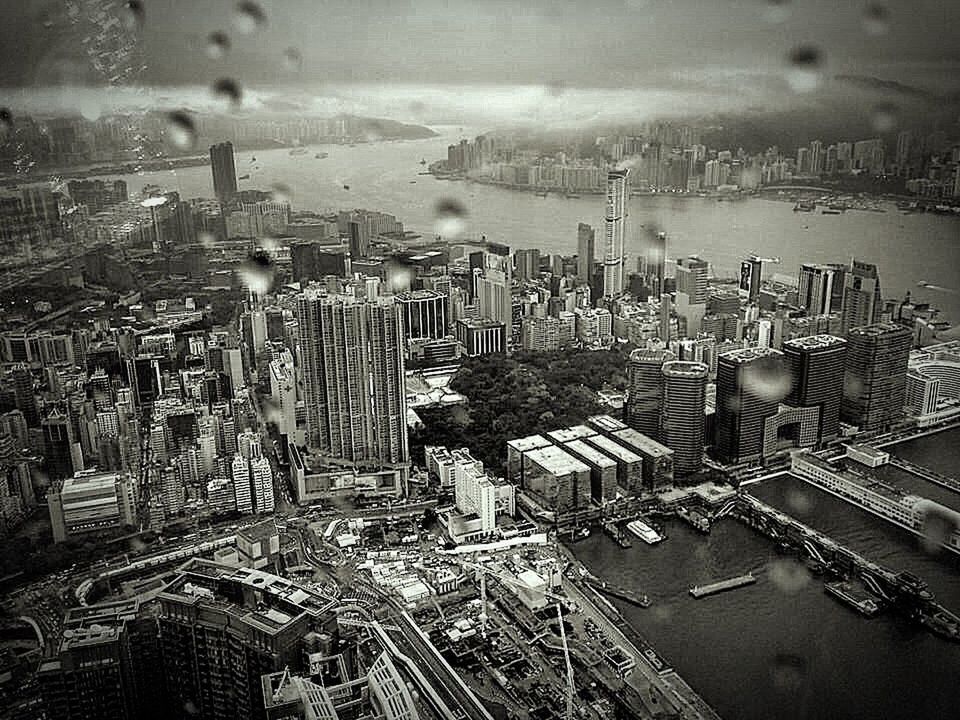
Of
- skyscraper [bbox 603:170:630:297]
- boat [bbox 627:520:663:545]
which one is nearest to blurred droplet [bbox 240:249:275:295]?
skyscraper [bbox 603:170:630:297]

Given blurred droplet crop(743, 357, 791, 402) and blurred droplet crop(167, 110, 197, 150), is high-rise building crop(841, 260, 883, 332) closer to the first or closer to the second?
blurred droplet crop(743, 357, 791, 402)

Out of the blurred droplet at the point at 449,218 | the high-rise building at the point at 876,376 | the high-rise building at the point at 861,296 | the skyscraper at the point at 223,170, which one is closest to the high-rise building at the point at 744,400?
the high-rise building at the point at 876,376

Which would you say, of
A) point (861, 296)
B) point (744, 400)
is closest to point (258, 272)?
point (744, 400)

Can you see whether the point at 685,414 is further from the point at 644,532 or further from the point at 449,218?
the point at 449,218

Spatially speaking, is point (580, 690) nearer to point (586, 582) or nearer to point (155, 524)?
point (586, 582)

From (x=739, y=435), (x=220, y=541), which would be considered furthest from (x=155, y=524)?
(x=739, y=435)

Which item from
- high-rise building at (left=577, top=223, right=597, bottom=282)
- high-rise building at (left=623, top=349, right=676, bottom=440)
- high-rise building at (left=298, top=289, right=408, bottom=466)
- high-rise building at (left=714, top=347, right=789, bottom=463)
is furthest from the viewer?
high-rise building at (left=577, top=223, right=597, bottom=282)

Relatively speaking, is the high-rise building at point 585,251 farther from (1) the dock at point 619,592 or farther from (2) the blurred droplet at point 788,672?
(2) the blurred droplet at point 788,672
